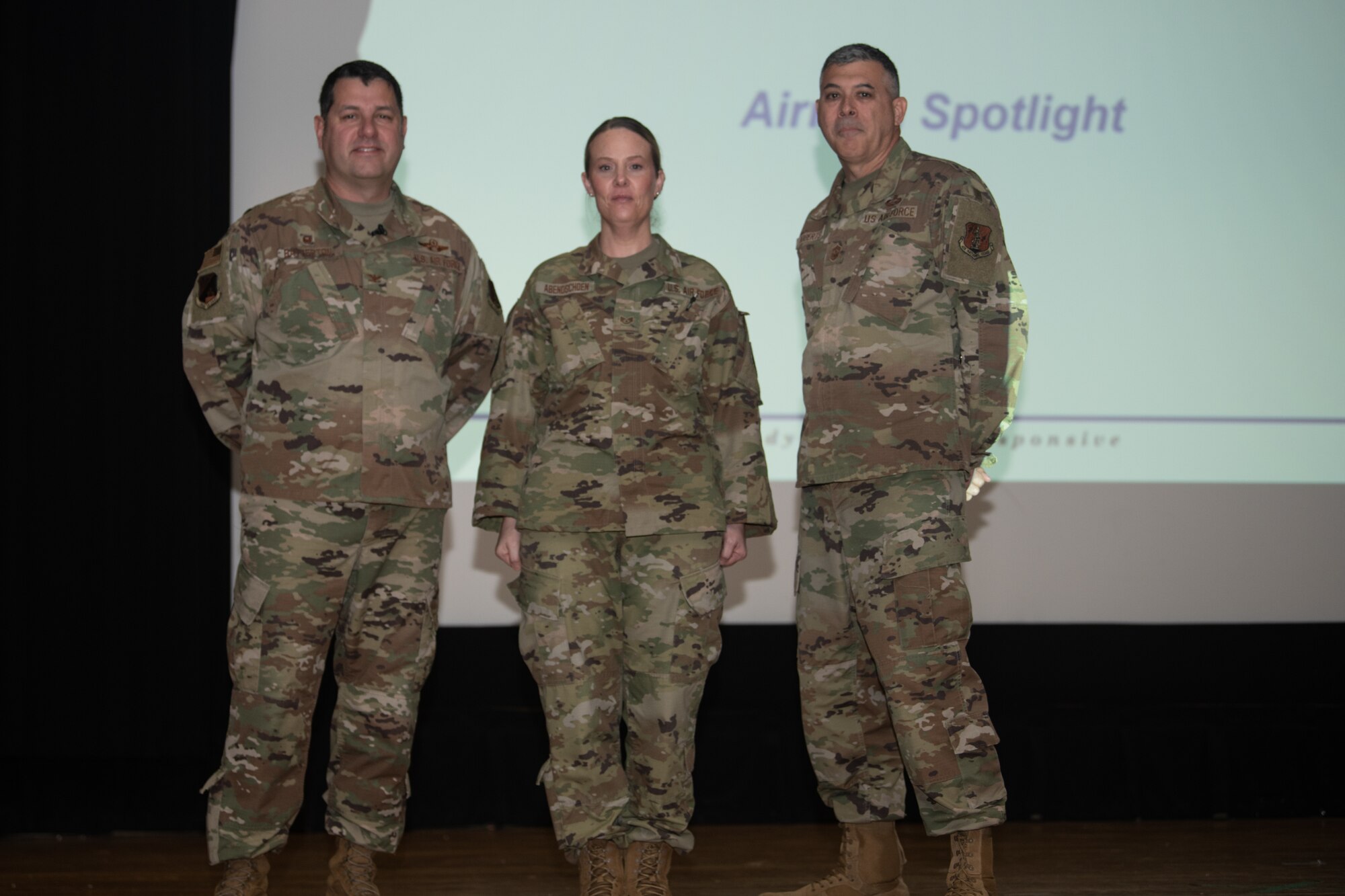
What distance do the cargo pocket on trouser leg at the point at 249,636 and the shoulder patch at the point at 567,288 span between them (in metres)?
0.80

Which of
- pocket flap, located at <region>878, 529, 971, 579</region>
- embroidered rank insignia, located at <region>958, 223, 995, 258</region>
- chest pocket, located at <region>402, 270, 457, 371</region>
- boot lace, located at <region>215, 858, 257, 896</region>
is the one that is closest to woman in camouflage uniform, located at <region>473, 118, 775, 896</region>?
chest pocket, located at <region>402, 270, 457, 371</region>

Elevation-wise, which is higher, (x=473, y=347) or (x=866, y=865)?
(x=473, y=347)

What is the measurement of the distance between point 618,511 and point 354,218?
2.61ft

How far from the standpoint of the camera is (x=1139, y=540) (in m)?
3.57

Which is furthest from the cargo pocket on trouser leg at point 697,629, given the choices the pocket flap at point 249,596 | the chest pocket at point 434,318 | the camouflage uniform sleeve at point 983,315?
the pocket flap at point 249,596

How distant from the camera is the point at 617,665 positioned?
2.44 meters

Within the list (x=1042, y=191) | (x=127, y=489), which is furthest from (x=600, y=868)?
(x=1042, y=191)

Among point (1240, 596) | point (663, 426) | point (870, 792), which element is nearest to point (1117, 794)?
point (1240, 596)

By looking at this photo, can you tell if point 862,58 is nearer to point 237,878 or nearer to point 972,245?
point 972,245

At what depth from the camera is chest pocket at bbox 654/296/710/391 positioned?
2.46 meters

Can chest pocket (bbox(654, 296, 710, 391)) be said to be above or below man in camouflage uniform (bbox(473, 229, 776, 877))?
above

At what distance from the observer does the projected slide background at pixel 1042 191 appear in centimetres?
345

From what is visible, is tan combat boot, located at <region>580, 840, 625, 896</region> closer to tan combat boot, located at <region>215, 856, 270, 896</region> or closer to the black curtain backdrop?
tan combat boot, located at <region>215, 856, 270, 896</region>

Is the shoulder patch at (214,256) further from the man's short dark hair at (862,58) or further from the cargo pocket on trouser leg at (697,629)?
the man's short dark hair at (862,58)
